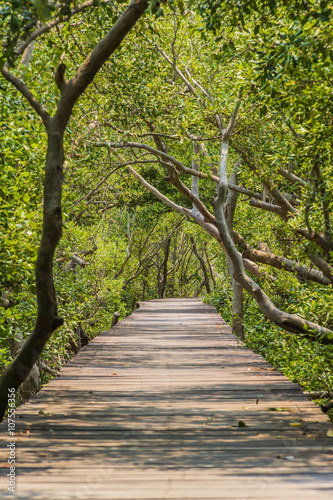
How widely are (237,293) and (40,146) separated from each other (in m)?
7.09

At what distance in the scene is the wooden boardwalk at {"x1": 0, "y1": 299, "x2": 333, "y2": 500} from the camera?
105 inches

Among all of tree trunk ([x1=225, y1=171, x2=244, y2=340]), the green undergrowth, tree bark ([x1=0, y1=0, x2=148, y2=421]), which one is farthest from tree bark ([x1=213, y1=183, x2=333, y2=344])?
tree trunk ([x1=225, y1=171, x2=244, y2=340])

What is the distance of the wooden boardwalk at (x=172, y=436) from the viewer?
2674mm

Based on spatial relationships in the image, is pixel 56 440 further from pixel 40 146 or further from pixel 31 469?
pixel 40 146

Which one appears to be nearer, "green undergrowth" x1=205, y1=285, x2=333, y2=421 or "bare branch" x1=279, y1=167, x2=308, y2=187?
"green undergrowth" x1=205, y1=285, x2=333, y2=421

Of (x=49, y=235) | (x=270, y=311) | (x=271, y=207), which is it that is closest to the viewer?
(x=49, y=235)

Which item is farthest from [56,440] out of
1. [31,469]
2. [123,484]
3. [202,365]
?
[202,365]

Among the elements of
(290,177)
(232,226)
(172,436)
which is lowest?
(172,436)

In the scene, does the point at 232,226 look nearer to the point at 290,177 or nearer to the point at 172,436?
the point at 290,177

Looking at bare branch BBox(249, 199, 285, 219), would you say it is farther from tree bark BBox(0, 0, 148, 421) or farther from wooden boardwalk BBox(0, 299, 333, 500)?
tree bark BBox(0, 0, 148, 421)

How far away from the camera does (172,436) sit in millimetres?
3473

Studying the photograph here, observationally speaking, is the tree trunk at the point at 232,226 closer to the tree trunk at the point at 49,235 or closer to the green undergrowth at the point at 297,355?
the green undergrowth at the point at 297,355

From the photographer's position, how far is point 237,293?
467 inches

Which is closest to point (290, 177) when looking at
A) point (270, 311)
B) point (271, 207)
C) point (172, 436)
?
point (271, 207)
